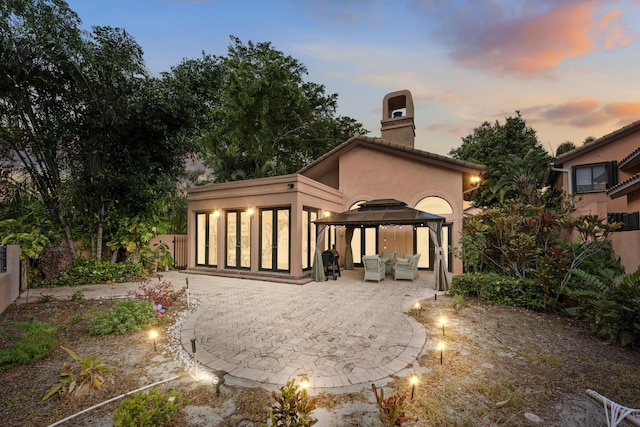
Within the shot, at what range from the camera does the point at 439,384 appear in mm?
3299

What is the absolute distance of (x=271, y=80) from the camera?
20.9 m

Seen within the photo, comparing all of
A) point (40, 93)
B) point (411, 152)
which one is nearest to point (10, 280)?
point (40, 93)

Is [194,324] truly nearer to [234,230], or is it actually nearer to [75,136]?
[234,230]

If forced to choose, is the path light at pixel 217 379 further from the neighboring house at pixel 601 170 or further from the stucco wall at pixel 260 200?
the neighboring house at pixel 601 170

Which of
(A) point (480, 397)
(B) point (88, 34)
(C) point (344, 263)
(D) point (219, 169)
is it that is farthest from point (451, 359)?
(D) point (219, 169)

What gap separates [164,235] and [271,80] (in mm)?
13967

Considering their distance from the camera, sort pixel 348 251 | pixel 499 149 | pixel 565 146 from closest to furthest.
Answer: pixel 348 251, pixel 565 146, pixel 499 149

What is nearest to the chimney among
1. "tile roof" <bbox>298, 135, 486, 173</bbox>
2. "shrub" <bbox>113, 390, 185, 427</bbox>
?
"tile roof" <bbox>298, 135, 486, 173</bbox>

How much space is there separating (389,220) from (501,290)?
146 inches

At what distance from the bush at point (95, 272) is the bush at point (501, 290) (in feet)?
36.4

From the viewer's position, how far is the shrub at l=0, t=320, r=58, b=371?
365 centimetres

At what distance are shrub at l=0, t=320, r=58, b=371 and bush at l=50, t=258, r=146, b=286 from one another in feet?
19.1

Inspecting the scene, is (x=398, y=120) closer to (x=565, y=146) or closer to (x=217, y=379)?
(x=565, y=146)

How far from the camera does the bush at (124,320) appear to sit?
193 inches
